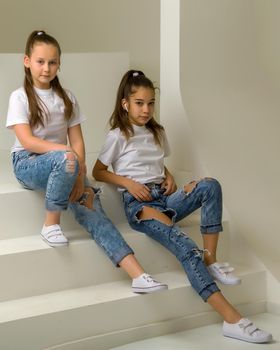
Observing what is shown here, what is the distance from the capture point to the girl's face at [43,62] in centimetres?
320

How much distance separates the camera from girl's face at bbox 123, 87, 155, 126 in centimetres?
336

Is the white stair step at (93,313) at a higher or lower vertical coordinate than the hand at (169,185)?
lower

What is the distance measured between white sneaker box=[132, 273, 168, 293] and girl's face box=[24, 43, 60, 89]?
878 mm

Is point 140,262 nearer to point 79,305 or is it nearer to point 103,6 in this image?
point 79,305

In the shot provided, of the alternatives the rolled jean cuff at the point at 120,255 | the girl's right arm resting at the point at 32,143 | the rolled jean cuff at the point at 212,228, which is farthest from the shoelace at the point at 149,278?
the girl's right arm resting at the point at 32,143

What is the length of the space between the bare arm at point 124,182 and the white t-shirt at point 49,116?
19cm

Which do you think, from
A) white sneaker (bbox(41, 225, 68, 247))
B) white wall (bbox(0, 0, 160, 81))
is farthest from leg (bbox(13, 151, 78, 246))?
white wall (bbox(0, 0, 160, 81))

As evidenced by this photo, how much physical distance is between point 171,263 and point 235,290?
28cm

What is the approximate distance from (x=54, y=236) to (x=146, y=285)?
0.39 meters

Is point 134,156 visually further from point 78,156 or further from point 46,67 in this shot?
point 46,67

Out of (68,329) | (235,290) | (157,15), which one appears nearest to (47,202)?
(68,329)

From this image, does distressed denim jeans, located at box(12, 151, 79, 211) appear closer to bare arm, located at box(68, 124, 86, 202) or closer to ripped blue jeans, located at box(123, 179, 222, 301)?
bare arm, located at box(68, 124, 86, 202)

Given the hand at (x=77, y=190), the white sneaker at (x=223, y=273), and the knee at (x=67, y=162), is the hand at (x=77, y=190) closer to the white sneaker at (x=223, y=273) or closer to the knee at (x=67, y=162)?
the knee at (x=67, y=162)

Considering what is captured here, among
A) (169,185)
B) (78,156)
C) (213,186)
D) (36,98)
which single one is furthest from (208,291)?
(36,98)
